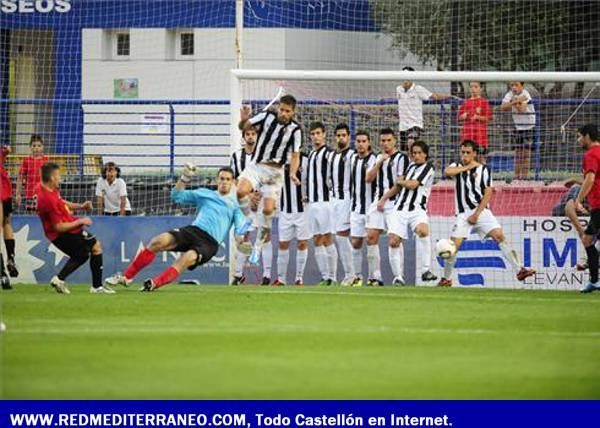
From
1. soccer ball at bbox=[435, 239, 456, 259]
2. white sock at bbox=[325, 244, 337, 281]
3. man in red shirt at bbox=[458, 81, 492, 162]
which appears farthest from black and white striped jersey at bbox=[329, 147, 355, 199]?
man in red shirt at bbox=[458, 81, 492, 162]

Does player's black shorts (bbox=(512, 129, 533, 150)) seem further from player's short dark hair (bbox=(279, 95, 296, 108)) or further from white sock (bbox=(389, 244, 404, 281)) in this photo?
player's short dark hair (bbox=(279, 95, 296, 108))

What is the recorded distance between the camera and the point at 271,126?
71.7 feet

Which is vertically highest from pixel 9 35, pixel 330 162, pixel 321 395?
pixel 9 35

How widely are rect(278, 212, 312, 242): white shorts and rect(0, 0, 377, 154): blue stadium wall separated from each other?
6262 millimetres

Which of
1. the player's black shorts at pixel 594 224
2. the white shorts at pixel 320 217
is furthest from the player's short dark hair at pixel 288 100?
the player's black shorts at pixel 594 224

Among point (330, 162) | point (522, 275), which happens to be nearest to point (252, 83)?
point (330, 162)

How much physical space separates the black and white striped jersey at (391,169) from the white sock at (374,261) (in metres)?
0.71

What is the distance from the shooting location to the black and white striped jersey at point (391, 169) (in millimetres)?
22625

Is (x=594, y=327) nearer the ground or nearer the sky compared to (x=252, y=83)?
nearer the ground

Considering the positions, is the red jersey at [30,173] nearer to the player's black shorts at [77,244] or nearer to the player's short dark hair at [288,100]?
the player's short dark hair at [288,100]

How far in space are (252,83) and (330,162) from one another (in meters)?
2.19

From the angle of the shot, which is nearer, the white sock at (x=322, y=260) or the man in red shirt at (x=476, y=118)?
the white sock at (x=322, y=260)

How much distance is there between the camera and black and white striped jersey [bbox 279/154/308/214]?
903 inches

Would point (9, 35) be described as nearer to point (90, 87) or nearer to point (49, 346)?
point (90, 87)
